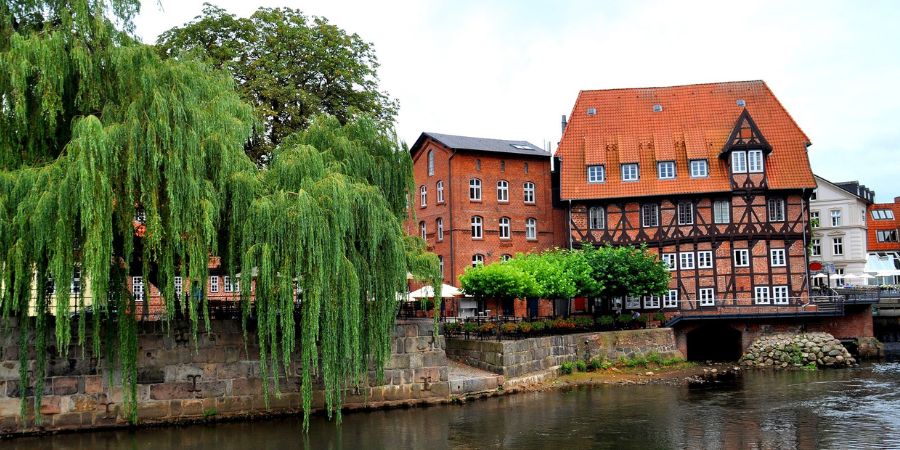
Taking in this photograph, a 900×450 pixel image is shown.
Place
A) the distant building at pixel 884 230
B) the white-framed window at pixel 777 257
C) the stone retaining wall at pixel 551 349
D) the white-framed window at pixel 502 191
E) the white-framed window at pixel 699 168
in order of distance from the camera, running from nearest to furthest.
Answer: the stone retaining wall at pixel 551 349, the white-framed window at pixel 777 257, the white-framed window at pixel 699 168, the white-framed window at pixel 502 191, the distant building at pixel 884 230

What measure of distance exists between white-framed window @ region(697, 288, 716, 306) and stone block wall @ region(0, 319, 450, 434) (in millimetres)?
19652

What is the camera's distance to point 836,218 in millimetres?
51312

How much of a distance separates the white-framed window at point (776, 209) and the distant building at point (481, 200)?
378 inches

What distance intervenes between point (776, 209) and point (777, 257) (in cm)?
222

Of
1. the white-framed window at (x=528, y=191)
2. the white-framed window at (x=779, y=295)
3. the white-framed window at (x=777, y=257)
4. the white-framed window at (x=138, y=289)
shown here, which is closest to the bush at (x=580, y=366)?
the white-framed window at (x=528, y=191)

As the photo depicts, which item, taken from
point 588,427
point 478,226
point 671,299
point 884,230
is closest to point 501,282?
point 478,226

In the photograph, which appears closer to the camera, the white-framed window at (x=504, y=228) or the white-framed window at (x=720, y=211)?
the white-framed window at (x=720, y=211)

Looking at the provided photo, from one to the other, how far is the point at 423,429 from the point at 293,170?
22.8 feet

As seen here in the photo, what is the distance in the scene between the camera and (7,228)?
15289mm

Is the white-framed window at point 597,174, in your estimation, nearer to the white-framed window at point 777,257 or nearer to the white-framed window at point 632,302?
the white-framed window at point 632,302

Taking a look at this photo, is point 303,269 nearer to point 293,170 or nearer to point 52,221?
point 293,170

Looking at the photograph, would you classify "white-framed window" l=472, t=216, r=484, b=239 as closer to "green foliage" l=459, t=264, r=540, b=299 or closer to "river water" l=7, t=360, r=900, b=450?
"green foliage" l=459, t=264, r=540, b=299

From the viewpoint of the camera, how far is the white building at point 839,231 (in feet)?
166

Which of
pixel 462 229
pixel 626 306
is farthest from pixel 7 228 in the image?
pixel 626 306
